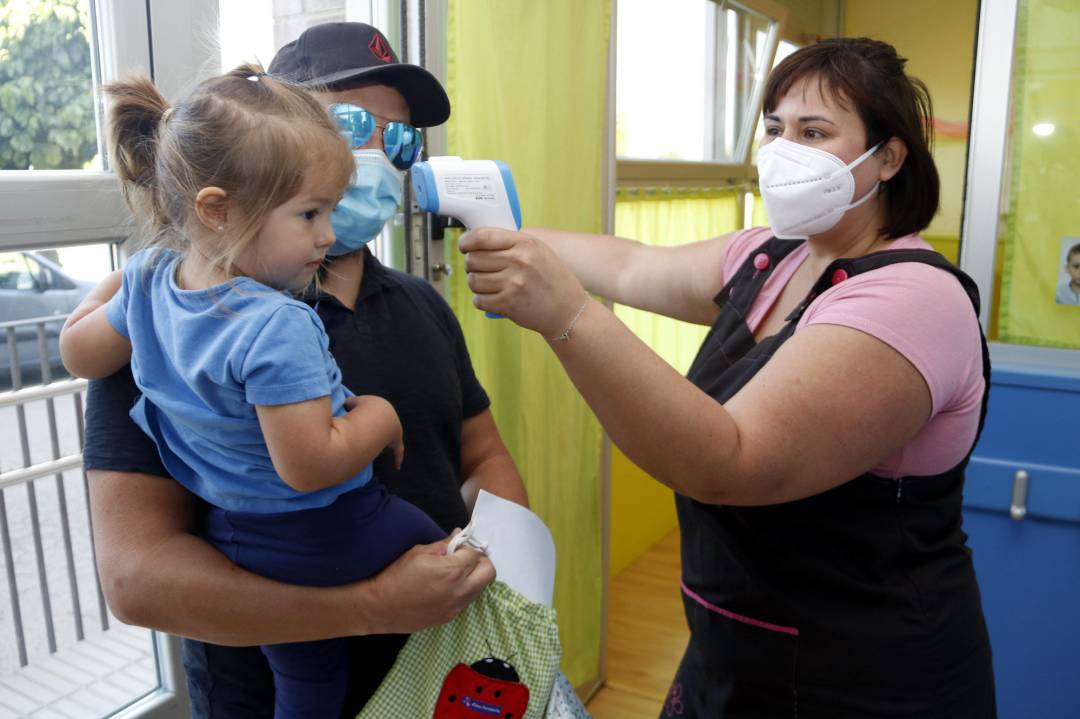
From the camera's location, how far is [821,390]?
960mm

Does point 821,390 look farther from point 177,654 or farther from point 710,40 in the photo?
point 710,40

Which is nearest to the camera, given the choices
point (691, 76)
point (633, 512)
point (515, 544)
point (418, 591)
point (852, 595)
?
point (418, 591)

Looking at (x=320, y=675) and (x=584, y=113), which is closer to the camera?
(x=320, y=675)

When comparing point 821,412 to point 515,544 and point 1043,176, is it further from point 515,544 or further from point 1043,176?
point 1043,176

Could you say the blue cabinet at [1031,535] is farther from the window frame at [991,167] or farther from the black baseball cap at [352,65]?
the black baseball cap at [352,65]

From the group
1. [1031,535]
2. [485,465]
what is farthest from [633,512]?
[485,465]

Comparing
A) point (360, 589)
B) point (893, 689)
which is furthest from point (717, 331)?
point (360, 589)

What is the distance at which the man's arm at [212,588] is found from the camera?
909 millimetres

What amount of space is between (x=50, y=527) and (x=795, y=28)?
4.35m

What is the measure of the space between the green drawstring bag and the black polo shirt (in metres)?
0.10

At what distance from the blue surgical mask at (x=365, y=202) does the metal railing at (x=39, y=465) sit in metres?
0.50

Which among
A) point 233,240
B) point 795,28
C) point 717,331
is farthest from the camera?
point 795,28

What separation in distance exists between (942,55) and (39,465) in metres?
5.15

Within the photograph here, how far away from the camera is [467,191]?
99 centimetres
